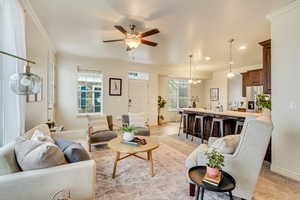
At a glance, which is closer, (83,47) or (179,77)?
(83,47)

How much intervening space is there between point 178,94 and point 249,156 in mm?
7241

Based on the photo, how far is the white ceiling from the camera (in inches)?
98.2

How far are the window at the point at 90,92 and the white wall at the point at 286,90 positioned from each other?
5.30 m

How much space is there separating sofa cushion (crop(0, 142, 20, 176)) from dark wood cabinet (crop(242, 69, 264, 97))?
22.7 feet

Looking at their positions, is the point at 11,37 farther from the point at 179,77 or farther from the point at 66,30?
the point at 179,77

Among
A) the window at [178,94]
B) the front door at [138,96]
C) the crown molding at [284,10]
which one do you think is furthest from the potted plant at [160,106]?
the crown molding at [284,10]

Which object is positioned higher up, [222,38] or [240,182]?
[222,38]

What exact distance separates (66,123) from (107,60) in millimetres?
2774

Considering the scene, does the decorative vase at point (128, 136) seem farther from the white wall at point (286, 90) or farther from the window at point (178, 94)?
the window at point (178, 94)

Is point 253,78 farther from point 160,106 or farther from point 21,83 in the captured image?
point 21,83

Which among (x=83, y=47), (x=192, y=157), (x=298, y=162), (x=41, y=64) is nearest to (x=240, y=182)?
(x=192, y=157)

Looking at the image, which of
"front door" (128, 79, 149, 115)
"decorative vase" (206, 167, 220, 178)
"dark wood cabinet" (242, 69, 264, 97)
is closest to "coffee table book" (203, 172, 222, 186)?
"decorative vase" (206, 167, 220, 178)

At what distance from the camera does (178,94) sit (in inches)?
351

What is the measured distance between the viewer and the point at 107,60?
6.18m
